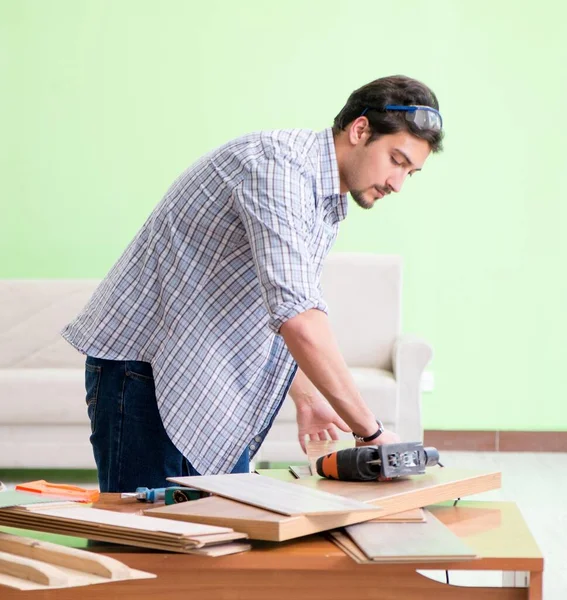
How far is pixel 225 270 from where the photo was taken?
5.11 ft

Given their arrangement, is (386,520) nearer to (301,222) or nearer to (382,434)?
(382,434)

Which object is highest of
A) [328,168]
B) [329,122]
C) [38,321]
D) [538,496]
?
[329,122]

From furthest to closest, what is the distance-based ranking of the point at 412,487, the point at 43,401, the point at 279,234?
the point at 43,401 → the point at 279,234 → the point at 412,487

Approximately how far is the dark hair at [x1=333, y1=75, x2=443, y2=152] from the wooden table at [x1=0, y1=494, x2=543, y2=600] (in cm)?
87

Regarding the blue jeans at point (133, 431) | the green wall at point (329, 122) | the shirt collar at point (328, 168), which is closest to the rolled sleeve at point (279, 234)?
the shirt collar at point (328, 168)

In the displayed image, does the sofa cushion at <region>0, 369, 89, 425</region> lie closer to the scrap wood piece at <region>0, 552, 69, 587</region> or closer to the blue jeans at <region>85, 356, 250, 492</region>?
the blue jeans at <region>85, 356, 250, 492</region>

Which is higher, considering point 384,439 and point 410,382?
point 384,439

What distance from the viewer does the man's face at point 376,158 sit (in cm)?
167

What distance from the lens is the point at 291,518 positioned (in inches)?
38.9

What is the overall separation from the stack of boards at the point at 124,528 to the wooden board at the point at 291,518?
A: 2 centimetres

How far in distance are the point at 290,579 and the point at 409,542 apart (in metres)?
0.14

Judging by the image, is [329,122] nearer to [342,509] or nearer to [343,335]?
Answer: [343,335]

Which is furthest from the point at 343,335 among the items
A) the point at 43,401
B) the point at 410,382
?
the point at 43,401

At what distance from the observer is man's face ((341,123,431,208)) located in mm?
1666
